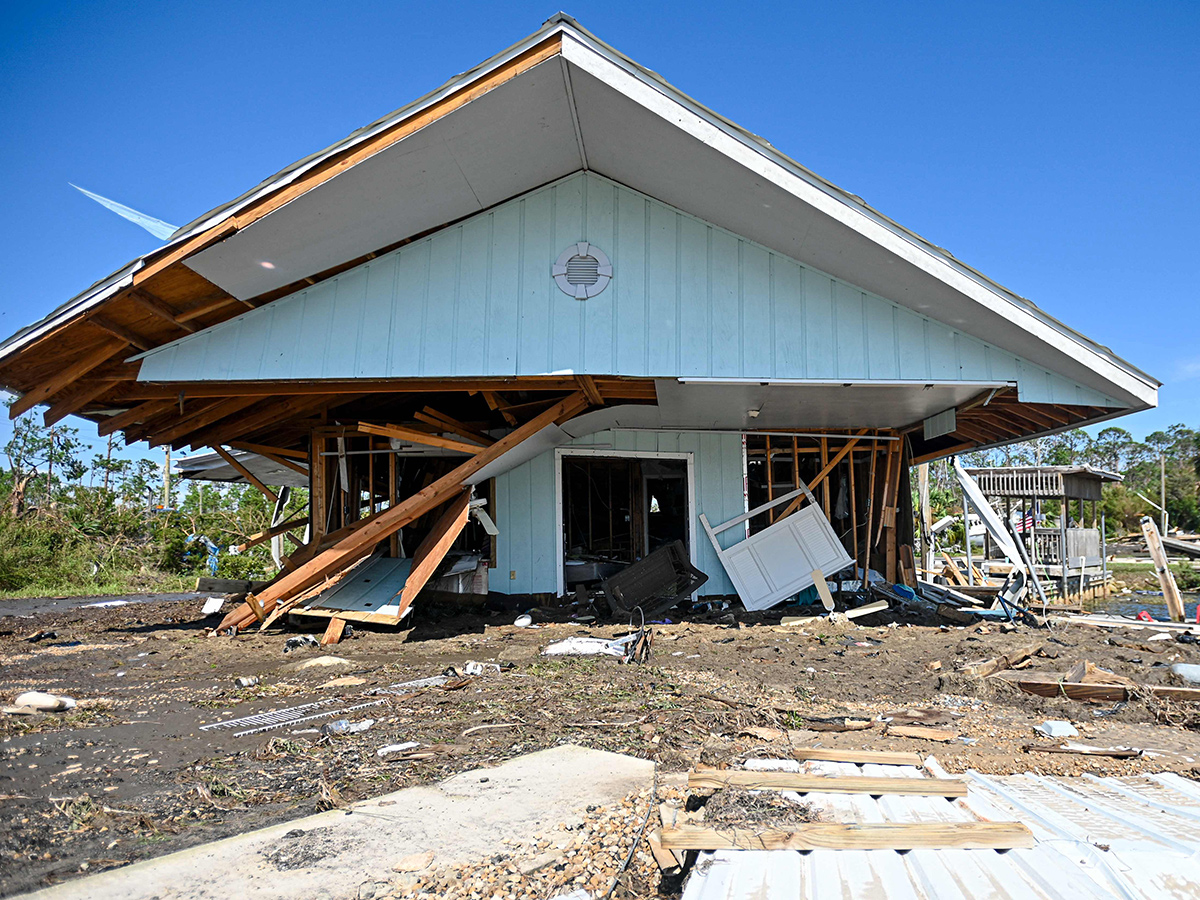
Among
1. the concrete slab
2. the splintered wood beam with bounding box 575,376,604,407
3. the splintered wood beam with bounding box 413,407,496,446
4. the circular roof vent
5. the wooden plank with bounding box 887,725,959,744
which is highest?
the circular roof vent

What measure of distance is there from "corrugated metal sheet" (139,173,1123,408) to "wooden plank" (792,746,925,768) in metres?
5.02

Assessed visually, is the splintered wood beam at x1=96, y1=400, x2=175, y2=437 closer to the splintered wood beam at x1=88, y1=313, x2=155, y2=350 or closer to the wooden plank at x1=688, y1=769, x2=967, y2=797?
the splintered wood beam at x1=88, y1=313, x2=155, y2=350

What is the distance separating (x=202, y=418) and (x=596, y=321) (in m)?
5.82

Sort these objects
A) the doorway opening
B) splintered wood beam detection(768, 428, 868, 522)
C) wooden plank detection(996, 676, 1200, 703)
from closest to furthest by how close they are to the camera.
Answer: wooden plank detection(996, 676, 1200, 703) → splintered wood beam detection(768, 428, 868, 522) → the doorway opening

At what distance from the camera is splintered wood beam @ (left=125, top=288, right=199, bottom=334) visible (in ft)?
23.9

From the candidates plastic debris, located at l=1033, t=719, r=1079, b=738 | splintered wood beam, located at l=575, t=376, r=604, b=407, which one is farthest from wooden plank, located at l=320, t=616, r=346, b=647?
plastic debris, located at l=1033, t=719, r=1079, b=738

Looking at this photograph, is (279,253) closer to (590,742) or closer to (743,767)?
(590,742)

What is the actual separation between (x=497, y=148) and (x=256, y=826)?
6521mm

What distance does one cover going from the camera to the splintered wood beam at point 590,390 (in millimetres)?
8578

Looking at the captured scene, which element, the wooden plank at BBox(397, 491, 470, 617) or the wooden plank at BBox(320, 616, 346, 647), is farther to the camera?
the wooden plank at BBox(397, 491, 470, 617)

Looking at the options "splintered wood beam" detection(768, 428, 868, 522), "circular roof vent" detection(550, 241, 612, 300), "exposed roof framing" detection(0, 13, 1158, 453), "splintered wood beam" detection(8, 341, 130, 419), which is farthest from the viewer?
"splintered wood beam" detection(768, 428, 868, 522)

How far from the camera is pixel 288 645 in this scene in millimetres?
8117

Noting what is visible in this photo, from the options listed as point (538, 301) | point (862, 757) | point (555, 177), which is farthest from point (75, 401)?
point (862, 757)

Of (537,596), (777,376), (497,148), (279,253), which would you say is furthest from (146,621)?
(777,376)
